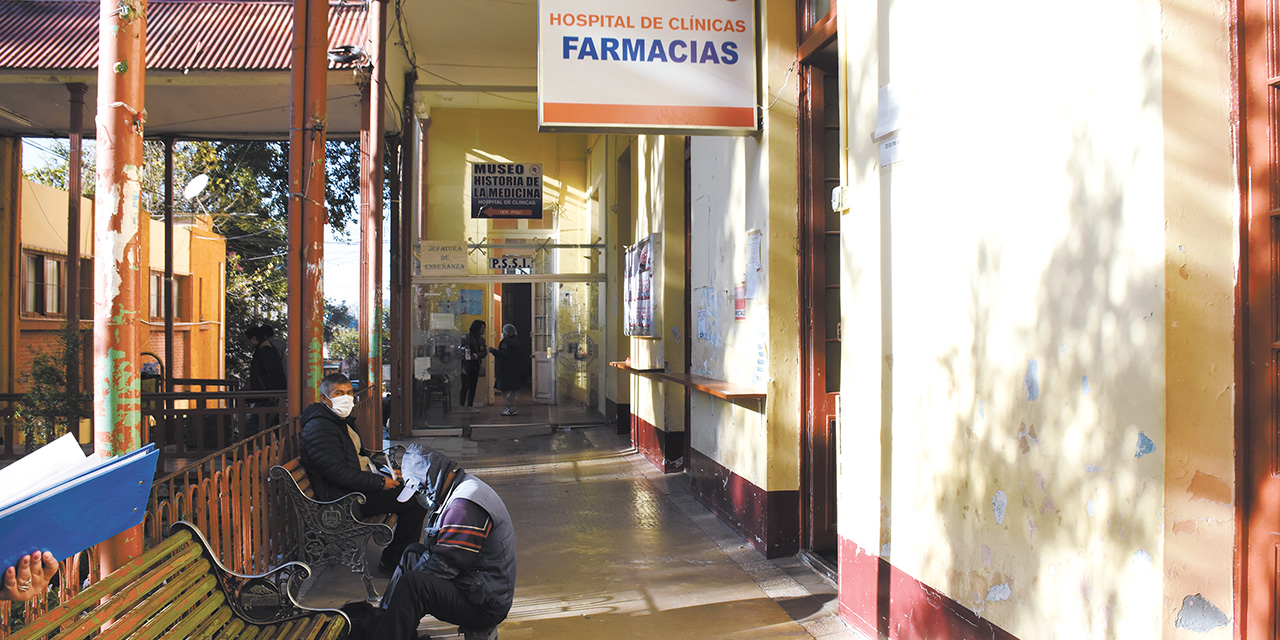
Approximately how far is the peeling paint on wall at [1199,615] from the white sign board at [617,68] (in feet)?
13.6

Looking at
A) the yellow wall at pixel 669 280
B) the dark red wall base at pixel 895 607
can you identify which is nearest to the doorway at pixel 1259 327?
the dark red wall base at pixel 895 607

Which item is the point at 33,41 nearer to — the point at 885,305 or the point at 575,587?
the point at 575,587

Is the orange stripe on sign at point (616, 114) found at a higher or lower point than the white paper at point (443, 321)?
higher

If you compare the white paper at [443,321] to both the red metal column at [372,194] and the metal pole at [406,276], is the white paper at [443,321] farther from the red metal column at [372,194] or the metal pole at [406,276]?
the red metal column at [372,194]

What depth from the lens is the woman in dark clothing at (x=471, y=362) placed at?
47.0ft

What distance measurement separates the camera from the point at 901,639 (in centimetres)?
409

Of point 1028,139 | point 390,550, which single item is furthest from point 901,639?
point 390,550

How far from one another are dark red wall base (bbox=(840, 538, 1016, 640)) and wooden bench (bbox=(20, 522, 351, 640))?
2.63 meters

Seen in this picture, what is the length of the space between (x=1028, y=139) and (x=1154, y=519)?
145 cm

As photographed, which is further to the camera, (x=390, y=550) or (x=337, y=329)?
(x=337, y=329)

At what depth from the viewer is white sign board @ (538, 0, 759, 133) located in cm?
563

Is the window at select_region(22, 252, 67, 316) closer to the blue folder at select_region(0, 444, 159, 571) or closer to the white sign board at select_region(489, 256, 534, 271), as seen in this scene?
the white sign board at select_region(489, 256, 534, 271)

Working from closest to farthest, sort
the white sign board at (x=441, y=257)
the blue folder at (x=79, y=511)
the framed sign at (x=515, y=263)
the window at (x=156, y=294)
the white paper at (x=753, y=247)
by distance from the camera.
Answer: the blue folder at (x=79, y=511) < the white paper at (x=753, y=247) < the white sign board at (x=441, y=257) < the framed sign at (x=515, y=263) < the window at (x=156, y=294)

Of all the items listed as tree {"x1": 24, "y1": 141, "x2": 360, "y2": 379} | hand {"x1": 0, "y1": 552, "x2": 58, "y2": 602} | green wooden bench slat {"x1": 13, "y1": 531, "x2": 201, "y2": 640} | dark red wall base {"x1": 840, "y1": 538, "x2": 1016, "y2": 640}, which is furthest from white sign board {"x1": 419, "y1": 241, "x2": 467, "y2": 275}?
hand {"x1": 0, "y1": 552, "x2": 58, "y2": 602}
